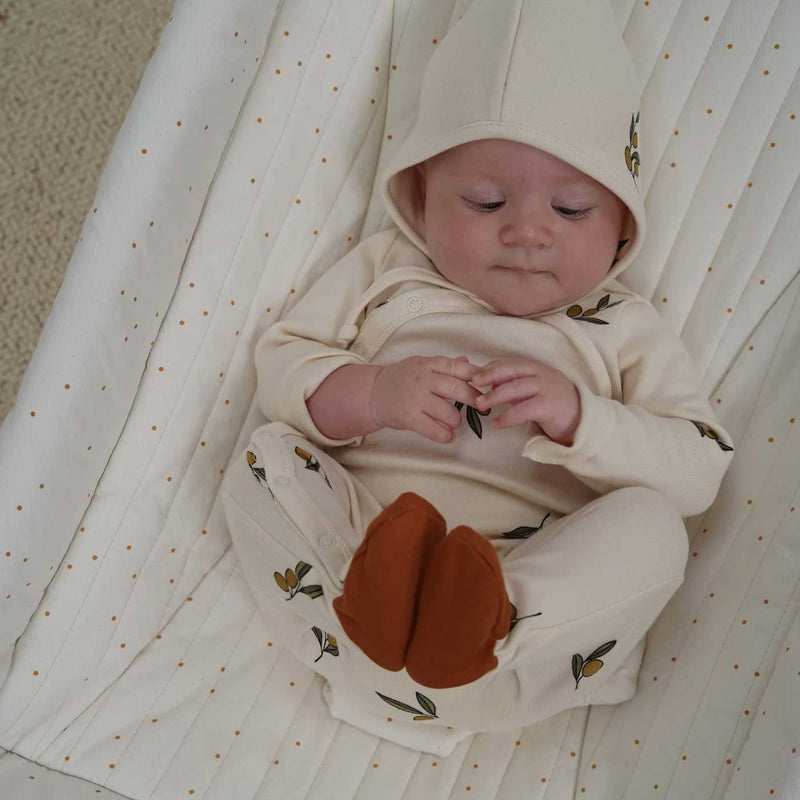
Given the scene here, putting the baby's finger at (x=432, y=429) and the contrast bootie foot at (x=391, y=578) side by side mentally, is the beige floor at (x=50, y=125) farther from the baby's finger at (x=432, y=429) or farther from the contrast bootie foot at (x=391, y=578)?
the contrast bootie foot at (x=391, y=578)

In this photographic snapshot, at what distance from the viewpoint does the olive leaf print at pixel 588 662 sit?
75 centimetres

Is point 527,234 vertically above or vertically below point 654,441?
above

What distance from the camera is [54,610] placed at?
2.73 ft

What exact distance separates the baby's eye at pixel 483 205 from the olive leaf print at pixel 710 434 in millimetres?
259

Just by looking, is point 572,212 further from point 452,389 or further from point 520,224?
point 452,389

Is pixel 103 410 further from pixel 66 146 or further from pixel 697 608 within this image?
pixel 66 146

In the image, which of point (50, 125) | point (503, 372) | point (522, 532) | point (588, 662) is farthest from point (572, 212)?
point (50, 125)

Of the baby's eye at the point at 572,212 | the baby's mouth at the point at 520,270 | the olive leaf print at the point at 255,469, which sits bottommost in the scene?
the olive leaf print at the point at 255,469

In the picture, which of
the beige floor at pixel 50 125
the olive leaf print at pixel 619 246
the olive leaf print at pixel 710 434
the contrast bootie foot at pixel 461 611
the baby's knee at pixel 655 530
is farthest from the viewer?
the beige floor at pixel 50 125

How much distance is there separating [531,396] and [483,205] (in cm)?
19

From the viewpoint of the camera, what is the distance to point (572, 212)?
2.87 ft

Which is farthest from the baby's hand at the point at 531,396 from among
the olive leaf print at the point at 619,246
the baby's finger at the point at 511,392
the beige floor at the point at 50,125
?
the beige floor at the point at 50,125

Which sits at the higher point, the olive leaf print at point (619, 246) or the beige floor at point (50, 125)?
the olive leaf print at point (619, 246)

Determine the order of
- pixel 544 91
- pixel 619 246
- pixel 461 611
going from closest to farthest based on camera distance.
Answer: pixel 461 611, pixel 544 91, pixel 619 246
